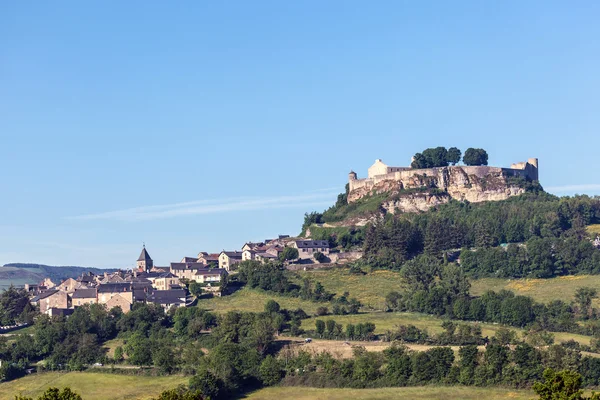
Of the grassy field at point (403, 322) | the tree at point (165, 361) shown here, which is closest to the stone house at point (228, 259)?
the grassy field at point (403, 322)

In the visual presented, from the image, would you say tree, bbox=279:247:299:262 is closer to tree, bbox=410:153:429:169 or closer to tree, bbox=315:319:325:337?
tree, bbox=410:153:429:169

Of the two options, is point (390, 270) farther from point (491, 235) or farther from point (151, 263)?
point (151, 263)

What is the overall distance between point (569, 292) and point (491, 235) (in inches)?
803

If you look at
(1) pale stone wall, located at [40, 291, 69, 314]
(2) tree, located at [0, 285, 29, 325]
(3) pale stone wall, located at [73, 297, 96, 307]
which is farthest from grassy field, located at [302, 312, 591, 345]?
(2) tree, located at [0, 285, 29, 325]

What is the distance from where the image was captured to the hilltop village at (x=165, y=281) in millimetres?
123750

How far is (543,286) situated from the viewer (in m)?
125

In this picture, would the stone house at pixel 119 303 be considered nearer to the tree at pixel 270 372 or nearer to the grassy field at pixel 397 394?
the tree at pixel 270 372

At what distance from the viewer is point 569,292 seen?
121 meters

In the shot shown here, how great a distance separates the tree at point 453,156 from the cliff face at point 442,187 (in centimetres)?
492

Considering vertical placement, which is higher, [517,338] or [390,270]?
[390,270]

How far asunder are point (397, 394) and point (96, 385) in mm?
28884

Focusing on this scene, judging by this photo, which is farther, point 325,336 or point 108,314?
point 108,314

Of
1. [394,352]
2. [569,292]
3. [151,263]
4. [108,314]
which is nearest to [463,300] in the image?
[569,292]

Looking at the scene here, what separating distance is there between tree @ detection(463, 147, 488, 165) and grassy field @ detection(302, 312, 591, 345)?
51.0 metres
